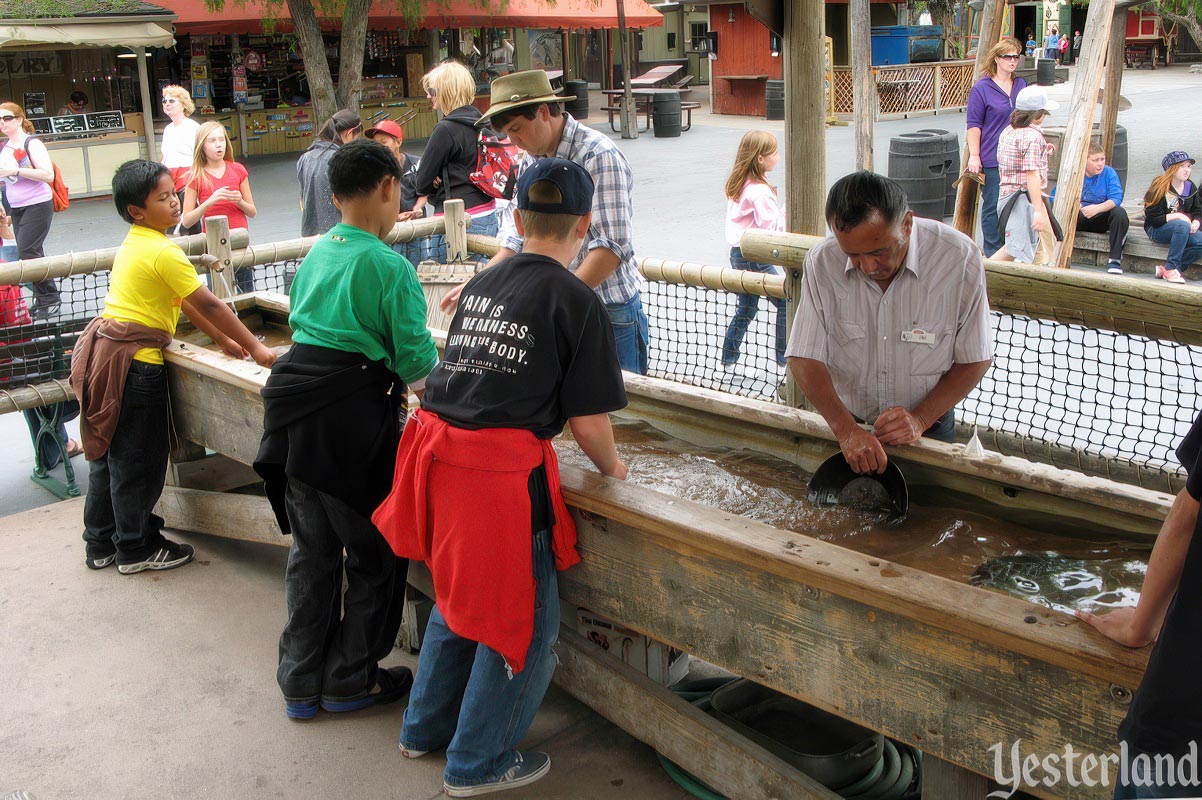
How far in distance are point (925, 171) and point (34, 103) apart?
48.6ft

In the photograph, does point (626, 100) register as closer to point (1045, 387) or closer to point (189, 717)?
point (1045, 387)

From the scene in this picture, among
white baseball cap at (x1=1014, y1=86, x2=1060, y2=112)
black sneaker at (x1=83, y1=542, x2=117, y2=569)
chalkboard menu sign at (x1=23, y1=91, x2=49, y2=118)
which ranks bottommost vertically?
black sneaker at (x1=83, y1=542, x2=117, y2=569)

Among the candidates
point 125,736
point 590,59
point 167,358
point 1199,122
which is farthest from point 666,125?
point 125,736

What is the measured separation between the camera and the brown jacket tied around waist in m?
4.36

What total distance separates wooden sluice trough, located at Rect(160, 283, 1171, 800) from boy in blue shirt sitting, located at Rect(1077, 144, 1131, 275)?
7608mm

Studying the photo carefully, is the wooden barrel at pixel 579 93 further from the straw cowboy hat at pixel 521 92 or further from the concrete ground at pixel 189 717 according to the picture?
the concrete ground at pixel 189 717

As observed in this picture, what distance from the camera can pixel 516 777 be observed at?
3166mm

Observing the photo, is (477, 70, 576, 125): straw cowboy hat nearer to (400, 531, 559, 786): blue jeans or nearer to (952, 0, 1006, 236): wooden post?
(400, 531, 559, 786): blue jeans

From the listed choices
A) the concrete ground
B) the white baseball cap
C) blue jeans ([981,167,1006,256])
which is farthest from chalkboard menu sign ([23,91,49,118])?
the concrete ground

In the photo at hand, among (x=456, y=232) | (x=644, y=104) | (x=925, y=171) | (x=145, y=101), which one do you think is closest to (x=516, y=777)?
(x=456, y=232)

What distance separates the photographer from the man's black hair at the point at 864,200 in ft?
10.0

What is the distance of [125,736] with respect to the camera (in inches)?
137

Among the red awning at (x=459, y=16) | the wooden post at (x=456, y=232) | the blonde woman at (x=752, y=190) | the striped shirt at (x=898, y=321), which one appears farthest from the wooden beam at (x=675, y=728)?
the red awning at (x=459, y=16)

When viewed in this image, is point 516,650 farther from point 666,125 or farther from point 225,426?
point 666,125
